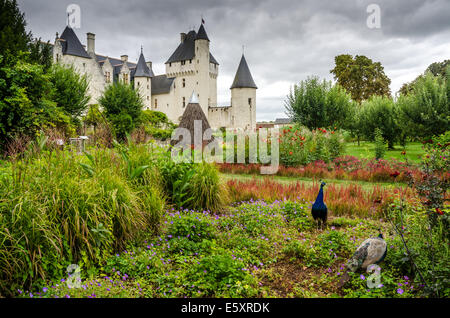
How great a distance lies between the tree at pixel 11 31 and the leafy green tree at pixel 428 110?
14.8 metres

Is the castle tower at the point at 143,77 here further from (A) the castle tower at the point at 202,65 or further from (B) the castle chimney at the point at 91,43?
(B) the castle chimney at the point at 91,43

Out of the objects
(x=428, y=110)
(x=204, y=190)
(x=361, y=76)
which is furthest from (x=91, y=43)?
(x=204, y=190)

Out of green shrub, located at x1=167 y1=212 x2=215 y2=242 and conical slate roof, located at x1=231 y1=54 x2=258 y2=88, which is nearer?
green shrub, located at x1=167 y1=212 x2=215 y2=242

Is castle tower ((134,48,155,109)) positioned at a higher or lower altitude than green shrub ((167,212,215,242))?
higher

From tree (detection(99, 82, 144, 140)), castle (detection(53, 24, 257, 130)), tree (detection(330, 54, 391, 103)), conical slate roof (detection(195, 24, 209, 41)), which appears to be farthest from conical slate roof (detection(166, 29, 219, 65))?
tree (detection(99, 82, 144, 140))

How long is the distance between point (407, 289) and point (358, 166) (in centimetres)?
703

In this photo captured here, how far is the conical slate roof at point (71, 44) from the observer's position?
3284 cm

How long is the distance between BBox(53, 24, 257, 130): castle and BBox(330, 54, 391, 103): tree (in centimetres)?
1196

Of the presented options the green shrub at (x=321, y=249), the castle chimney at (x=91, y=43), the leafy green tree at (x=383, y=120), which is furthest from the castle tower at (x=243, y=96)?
the green shrub at (x=321, y=249)

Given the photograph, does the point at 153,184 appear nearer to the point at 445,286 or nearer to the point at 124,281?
the point at 124,281

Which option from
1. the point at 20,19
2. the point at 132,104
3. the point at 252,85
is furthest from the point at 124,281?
the point at 252,85

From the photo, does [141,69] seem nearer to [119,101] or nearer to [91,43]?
[91,43]

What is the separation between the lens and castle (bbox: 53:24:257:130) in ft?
131

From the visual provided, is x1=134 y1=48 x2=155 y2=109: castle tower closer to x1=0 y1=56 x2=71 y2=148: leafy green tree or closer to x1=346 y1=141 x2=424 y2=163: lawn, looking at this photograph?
x1=346 y1=141 x2=424 y2=163: lawn
